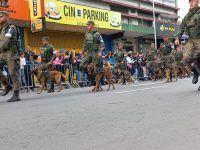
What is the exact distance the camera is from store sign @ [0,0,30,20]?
1862 centimetres

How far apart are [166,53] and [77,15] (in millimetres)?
8435

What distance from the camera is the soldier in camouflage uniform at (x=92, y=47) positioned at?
37.9 ft

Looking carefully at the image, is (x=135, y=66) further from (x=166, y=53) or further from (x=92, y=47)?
(x=92, y=47)

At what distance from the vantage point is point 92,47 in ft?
38.1

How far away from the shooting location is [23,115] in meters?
6.05

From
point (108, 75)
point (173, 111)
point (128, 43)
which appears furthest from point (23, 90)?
point (128, 43)

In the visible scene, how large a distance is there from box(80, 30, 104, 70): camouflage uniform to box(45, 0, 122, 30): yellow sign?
32.7 ft

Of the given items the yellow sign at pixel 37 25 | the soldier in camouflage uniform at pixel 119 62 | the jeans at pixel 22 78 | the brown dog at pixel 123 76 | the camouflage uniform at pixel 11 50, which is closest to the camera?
the camouflage uniform at pixel 11 50

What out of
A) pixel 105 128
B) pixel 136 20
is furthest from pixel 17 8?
pixel 136 20

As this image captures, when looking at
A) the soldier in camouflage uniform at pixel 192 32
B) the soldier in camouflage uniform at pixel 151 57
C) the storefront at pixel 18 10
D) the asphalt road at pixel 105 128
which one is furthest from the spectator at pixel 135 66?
the asphalt road at pixel 105 128

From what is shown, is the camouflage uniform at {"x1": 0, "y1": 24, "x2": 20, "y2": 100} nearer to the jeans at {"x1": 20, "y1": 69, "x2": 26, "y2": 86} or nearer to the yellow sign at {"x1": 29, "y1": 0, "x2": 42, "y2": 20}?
the jeans at {"x1": 20, "y1": 69, "x2": 26, "y2": 86}

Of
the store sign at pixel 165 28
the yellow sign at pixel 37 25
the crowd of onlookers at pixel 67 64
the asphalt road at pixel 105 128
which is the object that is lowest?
the asphalt road at pixel 105 128

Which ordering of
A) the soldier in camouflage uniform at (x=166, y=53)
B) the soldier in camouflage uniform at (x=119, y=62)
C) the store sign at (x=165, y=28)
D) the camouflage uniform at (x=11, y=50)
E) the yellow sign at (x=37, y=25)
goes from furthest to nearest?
the store sign at (x=165, y=28), the yellow sign at (x=37, y=25), the soldier in camouflage uniform at (x=119, y=62), the soldier in camouflage uniform at (x=166, y=53), the camouflage uniform at (x=11, y=50)

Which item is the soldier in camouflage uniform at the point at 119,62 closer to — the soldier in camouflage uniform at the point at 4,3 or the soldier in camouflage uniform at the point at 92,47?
the soldier in camouflage uniform at the point at 4,3
